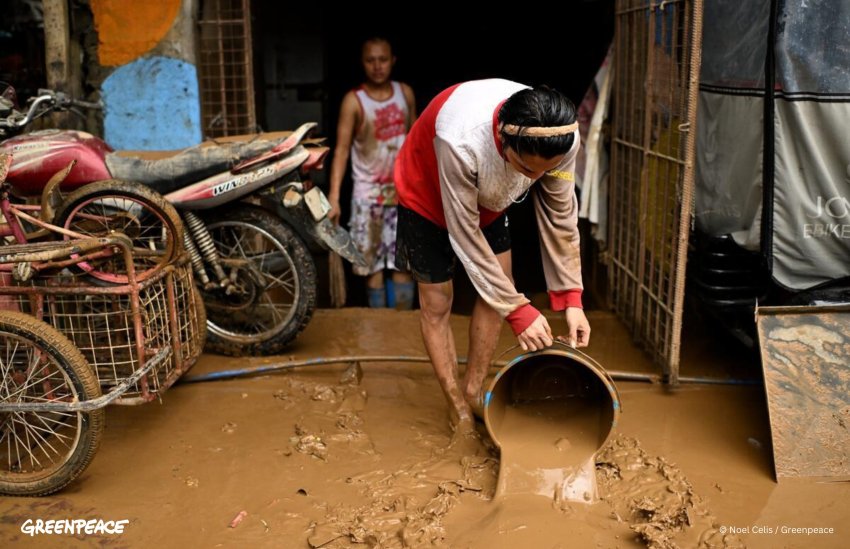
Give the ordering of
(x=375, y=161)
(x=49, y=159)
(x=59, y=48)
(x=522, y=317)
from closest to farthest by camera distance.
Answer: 1. (x=522, y=317)
2. (x=49, y=159)
3. (x=59, y=48)
4. (x=375, y=161)

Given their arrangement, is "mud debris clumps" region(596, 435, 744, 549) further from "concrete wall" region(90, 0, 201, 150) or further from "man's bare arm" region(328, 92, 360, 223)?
"concrete wall" region(90, 0, 201, 150)

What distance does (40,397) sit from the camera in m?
2.97

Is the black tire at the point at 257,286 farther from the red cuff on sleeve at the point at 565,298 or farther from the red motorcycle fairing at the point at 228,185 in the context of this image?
the red cuff on sleeve at the point at 565,298

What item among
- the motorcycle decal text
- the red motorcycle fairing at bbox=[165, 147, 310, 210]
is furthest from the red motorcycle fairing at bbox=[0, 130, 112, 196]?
the motorcycle decal text

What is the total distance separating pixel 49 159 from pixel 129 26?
48.6 inches

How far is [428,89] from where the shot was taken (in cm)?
875

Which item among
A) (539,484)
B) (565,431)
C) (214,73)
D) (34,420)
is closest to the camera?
(539,484)

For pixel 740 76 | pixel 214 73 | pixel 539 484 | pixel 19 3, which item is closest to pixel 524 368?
pixel 539 484

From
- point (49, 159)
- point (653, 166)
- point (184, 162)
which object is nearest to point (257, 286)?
point (184, 162)

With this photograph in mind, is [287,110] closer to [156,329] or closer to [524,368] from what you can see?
[156,329]

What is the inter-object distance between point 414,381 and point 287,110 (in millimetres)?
3642

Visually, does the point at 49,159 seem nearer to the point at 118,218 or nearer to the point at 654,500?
the point at 118,218

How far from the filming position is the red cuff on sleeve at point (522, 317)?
9.02 ft

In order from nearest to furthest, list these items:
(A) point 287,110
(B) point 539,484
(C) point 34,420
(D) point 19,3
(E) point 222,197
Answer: (B) point 539,484
(C) point 34,420
(E) point 222,197
(D) point 19,3
(A) point 287,110
